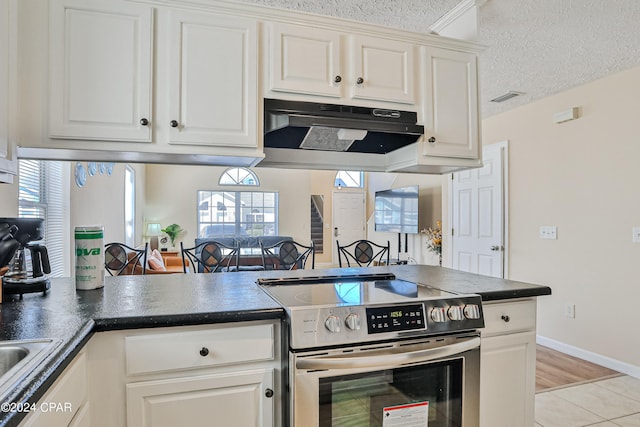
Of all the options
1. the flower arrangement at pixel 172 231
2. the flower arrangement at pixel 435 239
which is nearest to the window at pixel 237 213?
the flower arrangement at pixel 172 231

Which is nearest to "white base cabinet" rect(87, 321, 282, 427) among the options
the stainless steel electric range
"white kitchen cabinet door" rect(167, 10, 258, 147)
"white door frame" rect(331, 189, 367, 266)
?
the stainless steel electric range

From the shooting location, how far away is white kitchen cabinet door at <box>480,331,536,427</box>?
65.9 inches

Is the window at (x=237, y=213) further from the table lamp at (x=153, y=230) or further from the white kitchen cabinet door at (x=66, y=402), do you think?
the white kitchen cabinet door at (x=66, y=402)

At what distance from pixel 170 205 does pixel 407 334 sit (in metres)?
7.67

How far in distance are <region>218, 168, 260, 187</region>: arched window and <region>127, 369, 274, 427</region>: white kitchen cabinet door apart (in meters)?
7.41

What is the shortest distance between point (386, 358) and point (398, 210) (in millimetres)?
5729

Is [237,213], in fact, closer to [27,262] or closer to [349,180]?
[349,180]

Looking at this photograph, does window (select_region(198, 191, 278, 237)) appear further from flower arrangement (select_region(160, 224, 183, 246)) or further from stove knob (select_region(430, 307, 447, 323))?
stove knob (select_region(430, 307, 447, 323))

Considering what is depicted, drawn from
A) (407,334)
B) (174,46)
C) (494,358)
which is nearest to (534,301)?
(494,358)

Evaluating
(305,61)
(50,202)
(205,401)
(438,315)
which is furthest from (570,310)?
(50,202)

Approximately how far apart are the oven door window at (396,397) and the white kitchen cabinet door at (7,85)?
1.40m

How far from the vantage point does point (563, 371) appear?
2.99m

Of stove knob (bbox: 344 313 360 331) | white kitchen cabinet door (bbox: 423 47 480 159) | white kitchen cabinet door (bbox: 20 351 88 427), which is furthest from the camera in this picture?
white kitchen cabinet door (bbox: 423 47 480 159)

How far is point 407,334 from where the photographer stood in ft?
4.65
